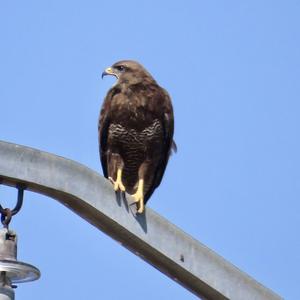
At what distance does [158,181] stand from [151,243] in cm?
485

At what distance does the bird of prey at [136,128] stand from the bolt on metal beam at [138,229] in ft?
13.2

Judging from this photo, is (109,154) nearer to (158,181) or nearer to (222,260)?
(158,181)

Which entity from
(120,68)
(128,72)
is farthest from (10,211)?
(120,68)

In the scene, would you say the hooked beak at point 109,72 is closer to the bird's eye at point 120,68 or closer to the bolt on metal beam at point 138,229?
the bird's eye at point 120,68

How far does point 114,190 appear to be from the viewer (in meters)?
4.28

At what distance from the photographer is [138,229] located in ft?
13.5

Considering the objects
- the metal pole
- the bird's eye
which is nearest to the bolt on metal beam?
the metal pole

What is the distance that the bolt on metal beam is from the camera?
152 inches

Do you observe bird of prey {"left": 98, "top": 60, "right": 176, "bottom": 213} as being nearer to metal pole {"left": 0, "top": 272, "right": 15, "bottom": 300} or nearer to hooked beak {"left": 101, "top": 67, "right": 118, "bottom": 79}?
hooked beak {"left": 101, "top": 67, "right": 118, "bottom": 79}

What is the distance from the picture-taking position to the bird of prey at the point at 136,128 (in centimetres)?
848

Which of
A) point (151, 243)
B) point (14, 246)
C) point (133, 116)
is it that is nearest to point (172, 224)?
point (151, 243)

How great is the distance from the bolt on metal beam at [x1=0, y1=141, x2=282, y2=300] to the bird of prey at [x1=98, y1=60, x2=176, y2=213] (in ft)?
13.2

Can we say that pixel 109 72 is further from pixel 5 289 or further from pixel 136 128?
pixel 5 289

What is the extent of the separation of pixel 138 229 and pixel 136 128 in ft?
14.6
